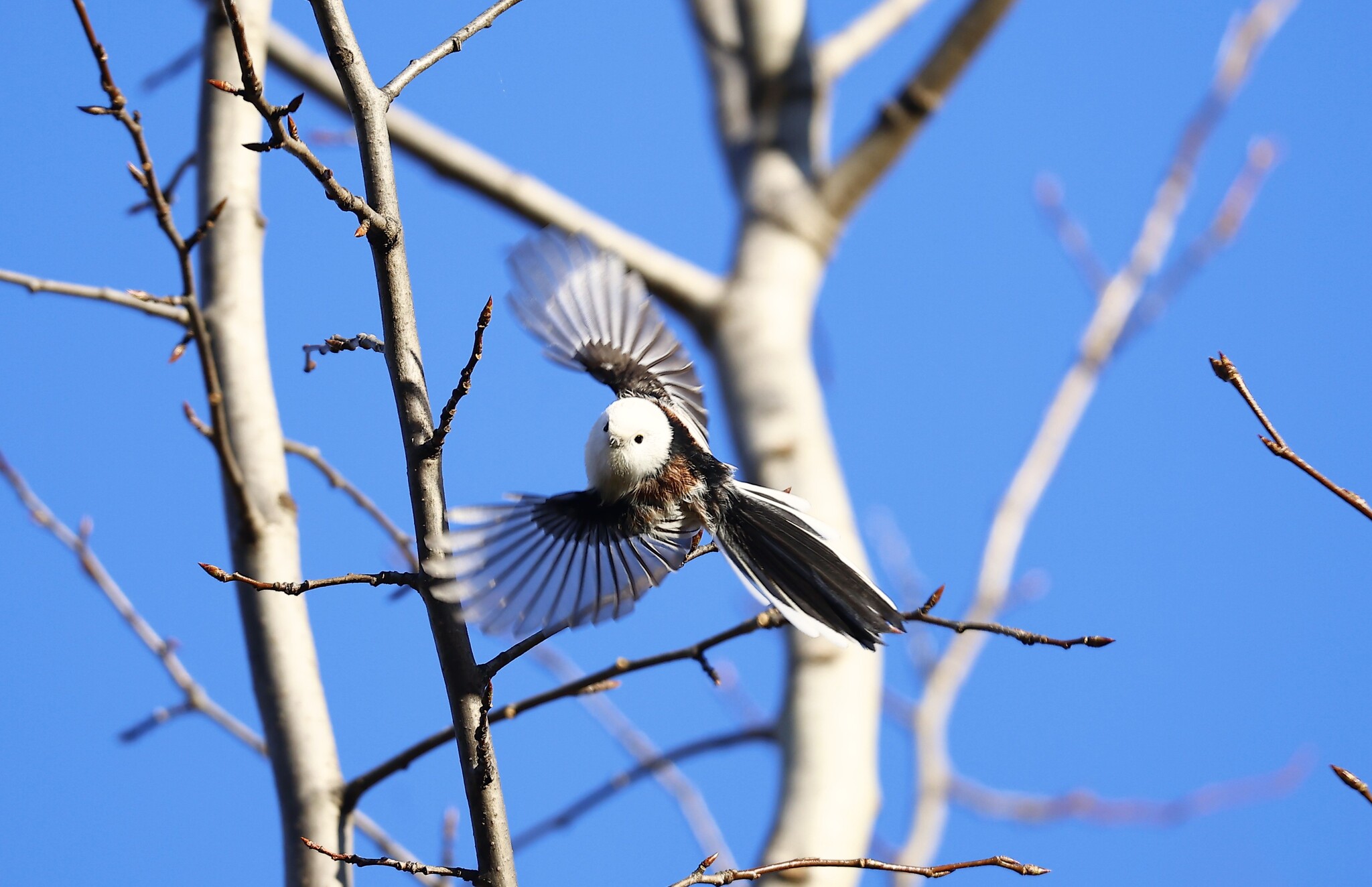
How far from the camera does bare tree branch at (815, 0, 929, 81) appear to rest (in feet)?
12.7

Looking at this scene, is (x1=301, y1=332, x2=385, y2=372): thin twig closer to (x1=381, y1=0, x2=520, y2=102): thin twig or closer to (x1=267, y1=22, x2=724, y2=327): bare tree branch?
(x1=381, y1=0, x2=520, y2=102): thin twig

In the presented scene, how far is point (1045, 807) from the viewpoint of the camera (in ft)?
13.7

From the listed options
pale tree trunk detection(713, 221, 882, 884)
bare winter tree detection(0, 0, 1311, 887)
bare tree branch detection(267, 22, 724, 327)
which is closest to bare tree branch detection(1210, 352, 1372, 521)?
bare winter tree detection(0, 0, 1311, 887)

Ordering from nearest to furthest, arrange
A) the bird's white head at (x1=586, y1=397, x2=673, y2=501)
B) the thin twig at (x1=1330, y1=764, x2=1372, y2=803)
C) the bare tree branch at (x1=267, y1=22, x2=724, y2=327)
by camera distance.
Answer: the thin twig at (x1=1330, y1=764, x2=1372, y2=803) < the bird's white head at (x1=586, y1=397, x2=673, y2=501) < the bare tree branch at (x1=267, y1=22, x2=724, y2=327)

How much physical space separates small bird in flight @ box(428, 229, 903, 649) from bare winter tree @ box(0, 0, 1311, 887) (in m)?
0.11

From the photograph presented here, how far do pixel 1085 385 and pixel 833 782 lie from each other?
221 centimetres

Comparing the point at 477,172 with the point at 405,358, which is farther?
the point at 477,172

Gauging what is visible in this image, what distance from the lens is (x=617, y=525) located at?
1819 mm

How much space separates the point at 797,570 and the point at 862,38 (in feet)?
8.92

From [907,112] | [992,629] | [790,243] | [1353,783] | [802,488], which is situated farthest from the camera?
[907,112]

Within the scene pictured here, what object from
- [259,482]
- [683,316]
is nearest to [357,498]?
[259,482]

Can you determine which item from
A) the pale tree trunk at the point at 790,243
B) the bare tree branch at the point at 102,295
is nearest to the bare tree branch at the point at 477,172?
the pale tree trunk at the point at 790,243

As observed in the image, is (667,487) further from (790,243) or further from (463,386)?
(790,243)

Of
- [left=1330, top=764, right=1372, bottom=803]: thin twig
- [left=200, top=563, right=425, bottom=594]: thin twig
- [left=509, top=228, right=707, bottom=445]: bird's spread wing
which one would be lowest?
[left=1330, top=764, right=1372, bottom=803]: thin twig
